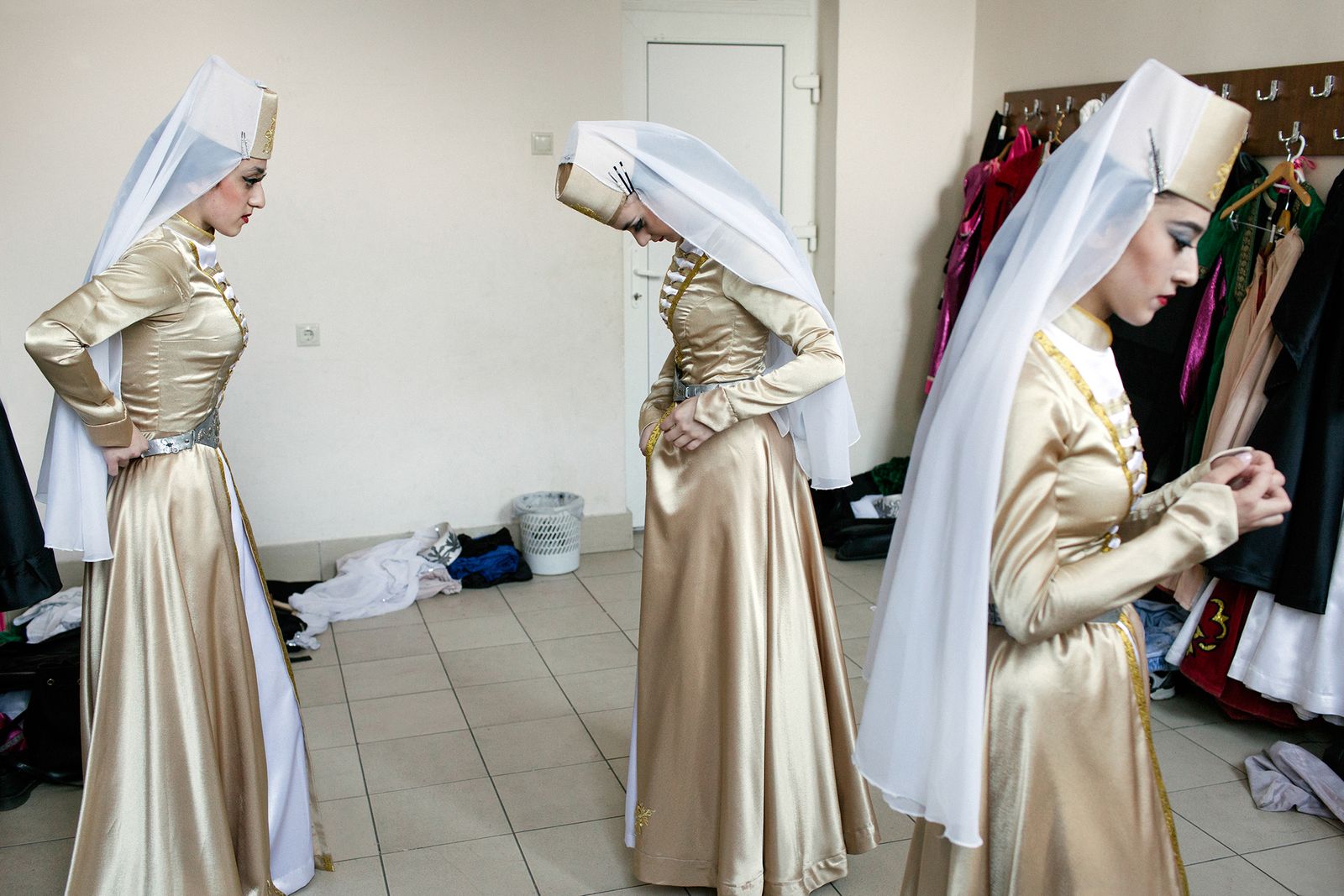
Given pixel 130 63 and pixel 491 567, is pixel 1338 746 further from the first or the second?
pixel 130 63

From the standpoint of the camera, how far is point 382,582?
448 cm

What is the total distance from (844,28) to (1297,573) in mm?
2899

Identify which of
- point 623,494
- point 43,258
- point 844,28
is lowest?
point 623,494

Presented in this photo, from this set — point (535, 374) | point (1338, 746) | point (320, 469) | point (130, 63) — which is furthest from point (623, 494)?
point (1338, 746)

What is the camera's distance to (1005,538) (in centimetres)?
145

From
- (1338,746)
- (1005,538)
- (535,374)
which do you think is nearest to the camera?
(1005,538)

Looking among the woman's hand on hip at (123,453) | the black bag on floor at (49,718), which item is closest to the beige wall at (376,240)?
the black bag on floor at (49,718)

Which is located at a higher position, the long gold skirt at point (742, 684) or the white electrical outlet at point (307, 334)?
the white electrical outlet at point (307, 334)

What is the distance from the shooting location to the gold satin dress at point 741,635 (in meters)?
2.39

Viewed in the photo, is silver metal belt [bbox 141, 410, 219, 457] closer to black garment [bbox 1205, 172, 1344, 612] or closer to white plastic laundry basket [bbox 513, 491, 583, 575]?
white plastic laundry basket [bbox 513, 491, 583, 575]

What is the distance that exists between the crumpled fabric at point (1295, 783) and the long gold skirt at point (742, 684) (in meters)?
1.16

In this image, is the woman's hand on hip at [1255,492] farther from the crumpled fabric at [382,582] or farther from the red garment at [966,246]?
the crumpled fabric at [382,582]

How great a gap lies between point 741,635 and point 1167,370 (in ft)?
6.41

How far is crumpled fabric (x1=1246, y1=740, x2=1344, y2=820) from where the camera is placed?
9.64ft
